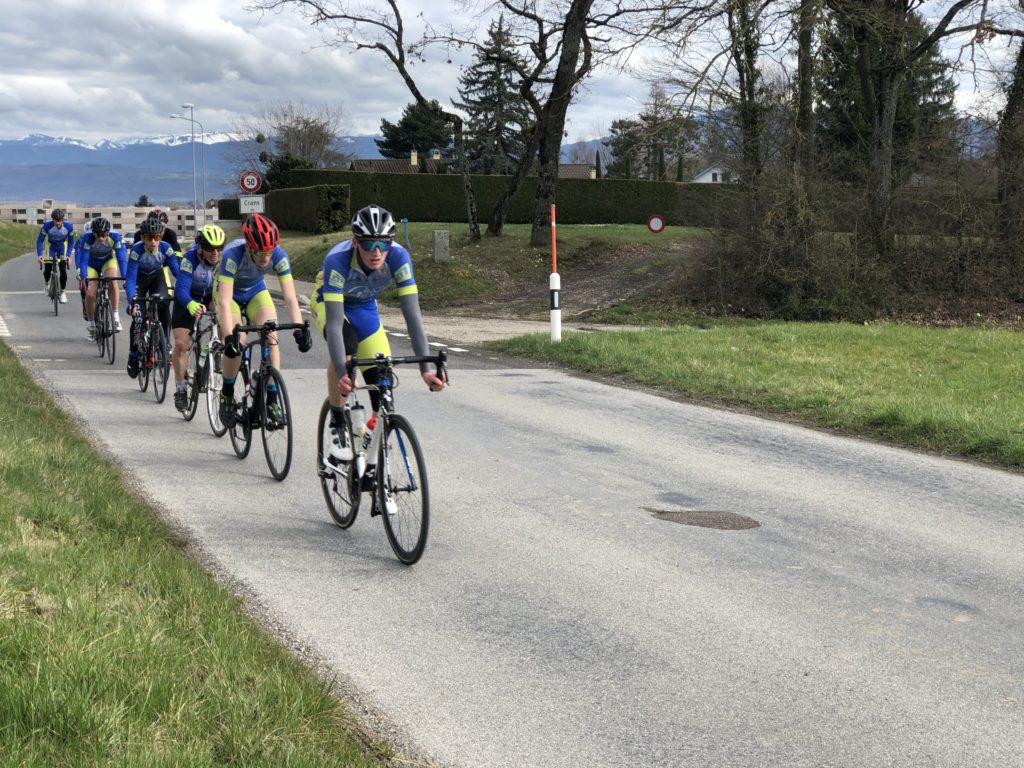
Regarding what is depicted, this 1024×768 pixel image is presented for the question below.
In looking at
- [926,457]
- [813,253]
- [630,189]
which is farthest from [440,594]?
[630,189]

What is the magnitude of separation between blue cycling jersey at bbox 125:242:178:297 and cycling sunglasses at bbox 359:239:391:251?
6.79 m

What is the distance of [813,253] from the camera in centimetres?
2003

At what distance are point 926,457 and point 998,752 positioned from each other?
5.67 metres

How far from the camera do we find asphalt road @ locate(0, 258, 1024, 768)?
12.7 ft

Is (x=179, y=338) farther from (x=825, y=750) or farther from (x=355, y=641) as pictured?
(x=825, y=750)

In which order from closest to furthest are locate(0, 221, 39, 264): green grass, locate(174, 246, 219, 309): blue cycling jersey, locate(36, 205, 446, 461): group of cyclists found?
locate(36, 205, 446, 461): group of cyclists < locate(174, 246, 219, 309): blue cycling jersey < locate(0, 221, 39, 264): green grass

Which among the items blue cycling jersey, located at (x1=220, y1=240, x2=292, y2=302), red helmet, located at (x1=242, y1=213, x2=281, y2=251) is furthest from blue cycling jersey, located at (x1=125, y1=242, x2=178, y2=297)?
red helmet, located at (x1=242, y1=213, x2=281, y2=251)

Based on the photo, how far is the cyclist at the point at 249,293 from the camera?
8.17 m

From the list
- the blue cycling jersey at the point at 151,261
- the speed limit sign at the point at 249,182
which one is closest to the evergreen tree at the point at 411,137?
the speed limit sign at the point at 249,182

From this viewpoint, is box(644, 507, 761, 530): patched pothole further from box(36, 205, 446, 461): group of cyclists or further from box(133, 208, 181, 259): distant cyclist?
box(133, 208, 181, 259): distant cyclist

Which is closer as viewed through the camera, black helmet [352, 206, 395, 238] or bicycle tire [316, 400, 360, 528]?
black helmet [352, 206, 395, 238]

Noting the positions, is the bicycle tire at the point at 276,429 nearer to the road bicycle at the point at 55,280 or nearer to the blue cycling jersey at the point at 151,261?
the blue cycling jersey at the point at 151,261

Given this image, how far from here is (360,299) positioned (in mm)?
6754

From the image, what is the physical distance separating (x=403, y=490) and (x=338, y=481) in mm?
827
